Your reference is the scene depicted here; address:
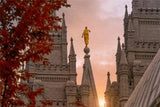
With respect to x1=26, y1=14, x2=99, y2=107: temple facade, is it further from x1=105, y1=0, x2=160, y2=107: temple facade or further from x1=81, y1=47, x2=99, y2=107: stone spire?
x1=105, y1=0, x2=160, y2=107: temple facade

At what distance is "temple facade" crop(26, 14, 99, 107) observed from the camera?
5284cm

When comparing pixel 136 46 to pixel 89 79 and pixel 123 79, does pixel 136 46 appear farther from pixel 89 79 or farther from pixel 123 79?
pixel 89 79

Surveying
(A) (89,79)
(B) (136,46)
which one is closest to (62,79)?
(A) (89,79)

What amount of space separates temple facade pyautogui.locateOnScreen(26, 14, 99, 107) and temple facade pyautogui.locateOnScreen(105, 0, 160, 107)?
2.78 metres

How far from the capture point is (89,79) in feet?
189

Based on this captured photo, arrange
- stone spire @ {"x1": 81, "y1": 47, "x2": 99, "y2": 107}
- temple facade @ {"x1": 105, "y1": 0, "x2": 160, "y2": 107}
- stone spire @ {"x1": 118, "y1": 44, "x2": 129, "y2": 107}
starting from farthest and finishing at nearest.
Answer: stone spire @ {"x1": 81, "y1": 47, "x2": 99, "y2": 107}, temple facade @ {"x1": 105, "y1": 0, "x2": 160, "y2": 107}, stone spire @ {"x1": 118, "y1": 44, "x2": 129, "y2": 107}

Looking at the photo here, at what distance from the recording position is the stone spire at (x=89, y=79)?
179 feet

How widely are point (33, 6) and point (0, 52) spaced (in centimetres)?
175

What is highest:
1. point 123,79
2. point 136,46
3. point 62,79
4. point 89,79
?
point 136,46

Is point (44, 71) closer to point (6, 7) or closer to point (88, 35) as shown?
point (88, 35)

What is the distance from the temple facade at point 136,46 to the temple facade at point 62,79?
2.78 metres

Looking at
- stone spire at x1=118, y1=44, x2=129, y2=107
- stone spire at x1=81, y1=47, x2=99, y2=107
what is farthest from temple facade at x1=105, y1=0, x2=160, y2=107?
stone spire at x1=81, y1=47, x2=99, y2=107

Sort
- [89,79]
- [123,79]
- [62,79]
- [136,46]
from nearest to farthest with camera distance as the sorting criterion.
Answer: [123,79]
[136,46]
[62,79]
[89,79]

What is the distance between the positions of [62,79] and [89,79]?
346 centimetres
